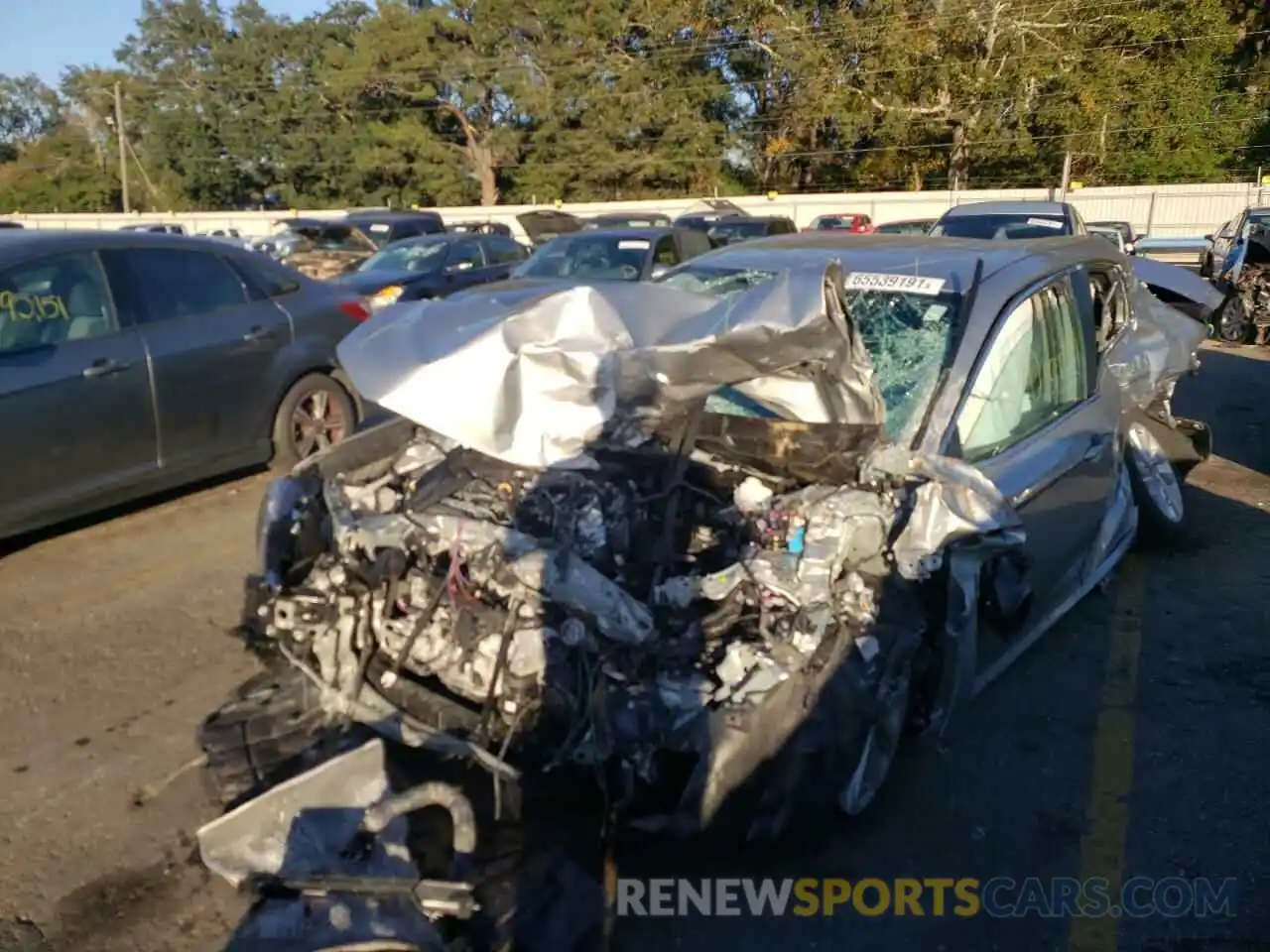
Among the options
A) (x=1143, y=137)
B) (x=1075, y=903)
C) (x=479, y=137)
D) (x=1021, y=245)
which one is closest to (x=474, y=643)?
(x=1075, y=903)

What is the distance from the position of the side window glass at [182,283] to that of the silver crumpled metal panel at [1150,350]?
506 centimetres

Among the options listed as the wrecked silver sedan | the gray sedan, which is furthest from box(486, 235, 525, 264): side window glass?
the wrecked silver sedan

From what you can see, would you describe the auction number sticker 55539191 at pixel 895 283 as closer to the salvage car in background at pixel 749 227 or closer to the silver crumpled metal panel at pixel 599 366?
the silver crumpled metal panel at pixel 599 366

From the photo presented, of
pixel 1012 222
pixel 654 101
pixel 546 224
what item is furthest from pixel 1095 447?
pixel 654 101

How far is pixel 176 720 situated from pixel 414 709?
1.33 m

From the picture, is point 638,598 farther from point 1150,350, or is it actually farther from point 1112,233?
point 1112,233

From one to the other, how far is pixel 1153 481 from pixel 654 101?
42539 mm

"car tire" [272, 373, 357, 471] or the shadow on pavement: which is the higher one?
"car tire" [272, 373, 357, 471]

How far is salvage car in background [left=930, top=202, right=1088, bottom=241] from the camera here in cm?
1244

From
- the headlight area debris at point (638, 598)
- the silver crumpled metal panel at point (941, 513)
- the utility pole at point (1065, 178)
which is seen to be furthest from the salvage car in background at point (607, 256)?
the utility pole at point (1065, 178)

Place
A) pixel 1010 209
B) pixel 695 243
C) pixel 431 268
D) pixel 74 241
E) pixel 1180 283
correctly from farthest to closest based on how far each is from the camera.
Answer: pixel 1010 209 < pixel 431 268 < pixel 695 243 < pixel 1180 283 < pixel 74 241

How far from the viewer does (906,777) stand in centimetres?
356
